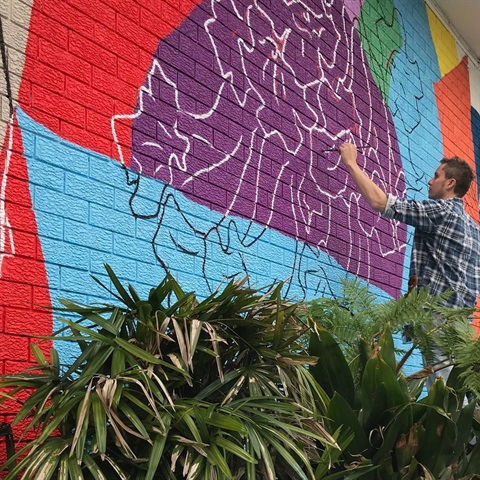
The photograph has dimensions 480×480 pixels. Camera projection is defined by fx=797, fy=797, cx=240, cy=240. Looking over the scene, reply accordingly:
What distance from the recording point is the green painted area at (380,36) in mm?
6328

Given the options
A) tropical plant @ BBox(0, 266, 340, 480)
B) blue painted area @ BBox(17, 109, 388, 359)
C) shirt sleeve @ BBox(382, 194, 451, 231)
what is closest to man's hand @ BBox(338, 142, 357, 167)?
shirt sleeve @ BBox(382, 194, 451, 231)

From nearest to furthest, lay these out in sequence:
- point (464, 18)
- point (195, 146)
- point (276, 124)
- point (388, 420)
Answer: point (388, 420)
point (195, 146)
point (276, 124)
point (464, 18)

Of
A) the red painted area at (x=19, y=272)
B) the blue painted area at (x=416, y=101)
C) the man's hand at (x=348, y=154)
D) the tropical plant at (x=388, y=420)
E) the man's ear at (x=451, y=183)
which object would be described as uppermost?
the blue painted area at (x=416, y=101)

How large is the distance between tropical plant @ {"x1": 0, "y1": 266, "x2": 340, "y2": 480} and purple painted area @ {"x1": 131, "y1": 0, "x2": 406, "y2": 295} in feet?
4.57

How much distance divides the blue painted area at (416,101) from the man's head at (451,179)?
4.70 feet

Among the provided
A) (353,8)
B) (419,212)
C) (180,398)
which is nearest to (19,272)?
(180,398)

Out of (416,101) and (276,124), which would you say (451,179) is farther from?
(416,101)

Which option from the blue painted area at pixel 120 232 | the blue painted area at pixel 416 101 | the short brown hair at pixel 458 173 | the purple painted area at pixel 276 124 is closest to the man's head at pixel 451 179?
the short brown hair at pixel 458 173

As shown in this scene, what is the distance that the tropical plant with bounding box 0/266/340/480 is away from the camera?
2336 mm

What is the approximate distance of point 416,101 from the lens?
7.01m

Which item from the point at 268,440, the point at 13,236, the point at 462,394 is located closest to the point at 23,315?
the point at 13,236

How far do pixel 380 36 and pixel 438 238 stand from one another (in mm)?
2387

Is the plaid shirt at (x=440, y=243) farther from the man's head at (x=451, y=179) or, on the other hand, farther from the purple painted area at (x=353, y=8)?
the purple painted area at (x=353, y=8)

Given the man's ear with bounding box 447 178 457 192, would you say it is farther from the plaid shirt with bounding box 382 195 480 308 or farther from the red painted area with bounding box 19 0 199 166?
the red painted area with bounding box 19 0 199 166
